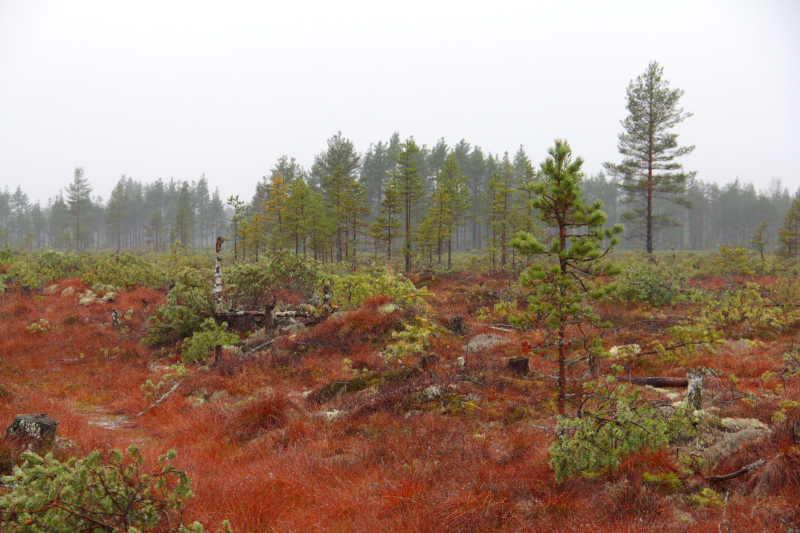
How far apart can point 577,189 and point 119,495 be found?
5046mm

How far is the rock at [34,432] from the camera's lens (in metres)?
4.11

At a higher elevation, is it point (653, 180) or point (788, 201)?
point (788, 201)

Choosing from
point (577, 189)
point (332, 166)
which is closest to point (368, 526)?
point (577, 189)

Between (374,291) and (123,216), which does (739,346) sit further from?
(123,216)

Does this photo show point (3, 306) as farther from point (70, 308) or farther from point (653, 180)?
point (653, 180)

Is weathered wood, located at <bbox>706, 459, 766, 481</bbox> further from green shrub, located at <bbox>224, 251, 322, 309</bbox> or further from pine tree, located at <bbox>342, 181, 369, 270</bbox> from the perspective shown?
pine tree, located at <bbox>342, 181, 369, 270</bbox>

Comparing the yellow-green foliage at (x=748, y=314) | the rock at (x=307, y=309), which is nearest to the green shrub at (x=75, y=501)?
the rock at (x=307, y=309)

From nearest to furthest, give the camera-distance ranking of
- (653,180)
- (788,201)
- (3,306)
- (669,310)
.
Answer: (669,310)
(3,306)
(653,180)
(788,201)

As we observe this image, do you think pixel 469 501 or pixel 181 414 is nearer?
pixel 469 501

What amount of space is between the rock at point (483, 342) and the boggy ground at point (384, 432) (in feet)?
0.78

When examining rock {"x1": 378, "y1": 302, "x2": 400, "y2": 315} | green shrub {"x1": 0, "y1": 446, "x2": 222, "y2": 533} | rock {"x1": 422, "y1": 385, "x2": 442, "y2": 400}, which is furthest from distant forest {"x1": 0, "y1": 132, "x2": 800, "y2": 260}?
green shrub {"x1": 0, "y1": 446, "x2": 222, "y2": 533}

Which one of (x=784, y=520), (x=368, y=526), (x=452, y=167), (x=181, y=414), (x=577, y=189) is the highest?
(x=452, y=167)

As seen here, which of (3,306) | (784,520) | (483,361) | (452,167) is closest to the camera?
(784,520)

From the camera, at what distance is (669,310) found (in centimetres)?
1407
